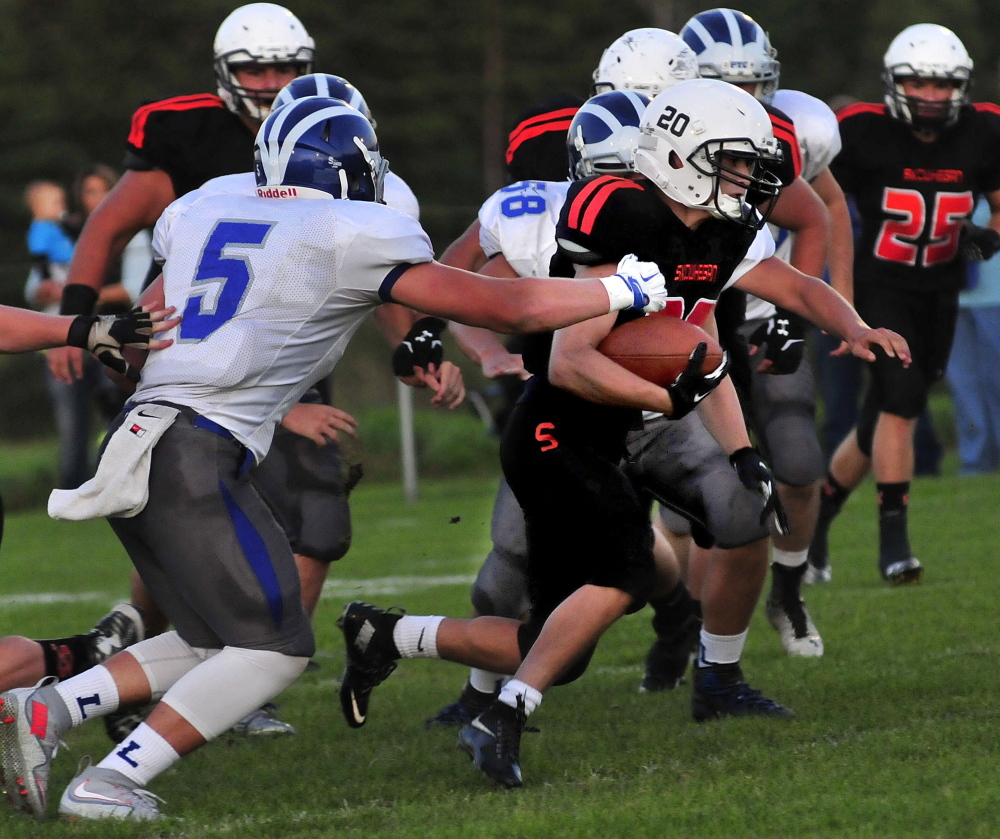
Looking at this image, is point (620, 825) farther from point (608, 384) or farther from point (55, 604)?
point (55, 604)

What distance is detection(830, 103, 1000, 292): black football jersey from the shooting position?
21.1 ft

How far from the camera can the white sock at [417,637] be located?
12.8 ft

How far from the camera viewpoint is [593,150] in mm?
4109

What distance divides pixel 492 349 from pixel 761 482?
3.20ft

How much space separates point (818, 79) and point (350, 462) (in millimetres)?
21922

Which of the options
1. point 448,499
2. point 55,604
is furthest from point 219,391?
point 448,499

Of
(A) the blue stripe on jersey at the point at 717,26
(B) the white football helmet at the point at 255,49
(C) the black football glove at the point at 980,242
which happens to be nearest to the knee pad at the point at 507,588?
(B) the white football helmet at the point at 255,49

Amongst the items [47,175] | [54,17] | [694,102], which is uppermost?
[694,102]

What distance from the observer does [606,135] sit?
4.09m

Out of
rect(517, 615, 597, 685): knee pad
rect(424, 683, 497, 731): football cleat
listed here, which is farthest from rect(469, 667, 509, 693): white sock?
rect(517, 615, 597, 685): knee pad

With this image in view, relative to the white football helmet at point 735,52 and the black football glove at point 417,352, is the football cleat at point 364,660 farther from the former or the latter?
the white football helmet at point 735,52

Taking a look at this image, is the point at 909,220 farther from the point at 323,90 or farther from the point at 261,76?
the point at 323,90

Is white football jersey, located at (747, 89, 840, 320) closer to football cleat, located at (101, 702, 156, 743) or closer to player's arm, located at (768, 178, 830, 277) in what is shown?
player's arm, located at (768, 178, 830, 277)

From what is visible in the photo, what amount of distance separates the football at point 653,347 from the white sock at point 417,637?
2.58 ft
